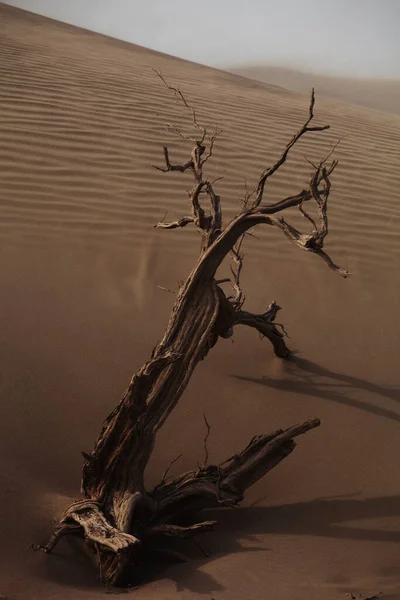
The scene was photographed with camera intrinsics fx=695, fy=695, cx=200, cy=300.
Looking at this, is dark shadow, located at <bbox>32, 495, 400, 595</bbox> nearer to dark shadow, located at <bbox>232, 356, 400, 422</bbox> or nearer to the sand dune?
dark shadow, located at <bbox>232, 356, 400, 422</bbox>

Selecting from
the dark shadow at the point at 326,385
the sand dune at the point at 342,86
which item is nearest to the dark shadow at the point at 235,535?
the dark shadow at the point at 326,385

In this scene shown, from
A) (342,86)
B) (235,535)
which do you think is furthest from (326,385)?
(342,86)

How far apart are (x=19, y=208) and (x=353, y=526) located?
4.02 m

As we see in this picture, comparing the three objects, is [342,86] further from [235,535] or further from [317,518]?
[235,535]

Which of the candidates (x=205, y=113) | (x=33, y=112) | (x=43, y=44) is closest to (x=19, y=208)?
(x=33, y=112)

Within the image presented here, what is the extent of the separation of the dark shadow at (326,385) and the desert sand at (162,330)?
0.01 meters

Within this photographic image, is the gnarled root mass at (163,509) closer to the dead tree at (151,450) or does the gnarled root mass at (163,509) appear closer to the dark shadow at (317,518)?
the dead tree at (151,450)

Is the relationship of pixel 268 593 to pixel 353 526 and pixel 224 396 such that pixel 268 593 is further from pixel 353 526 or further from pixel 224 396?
pixel 224 396

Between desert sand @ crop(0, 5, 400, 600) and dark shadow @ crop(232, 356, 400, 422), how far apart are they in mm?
13

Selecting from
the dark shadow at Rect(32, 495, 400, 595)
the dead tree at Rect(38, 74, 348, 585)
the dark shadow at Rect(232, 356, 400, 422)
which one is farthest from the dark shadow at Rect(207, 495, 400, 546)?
the dark shadow at Rect(232, 356, 400, 422)

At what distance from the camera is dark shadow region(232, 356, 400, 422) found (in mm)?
4311

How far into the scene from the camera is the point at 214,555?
288 centimetres

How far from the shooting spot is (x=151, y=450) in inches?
121

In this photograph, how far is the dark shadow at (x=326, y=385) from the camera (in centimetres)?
431
